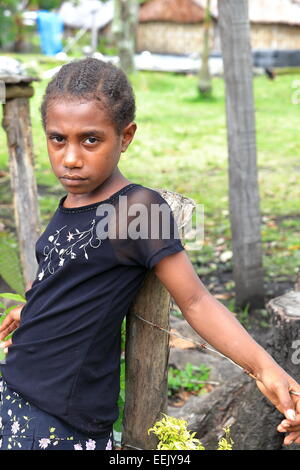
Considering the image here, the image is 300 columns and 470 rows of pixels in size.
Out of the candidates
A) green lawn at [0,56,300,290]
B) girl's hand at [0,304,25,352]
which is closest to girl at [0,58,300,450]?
girl's hand at [0,304,25,352]

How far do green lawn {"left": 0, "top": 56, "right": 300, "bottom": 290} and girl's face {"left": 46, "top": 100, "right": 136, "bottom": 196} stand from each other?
10.9ft

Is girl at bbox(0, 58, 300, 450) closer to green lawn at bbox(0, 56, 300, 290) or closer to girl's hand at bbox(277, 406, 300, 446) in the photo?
girl's hand at bbox(277, 406, 300, 446)

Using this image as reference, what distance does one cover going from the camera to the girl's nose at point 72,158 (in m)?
1.97

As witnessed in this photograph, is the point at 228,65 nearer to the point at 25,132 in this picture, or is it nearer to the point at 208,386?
the point at 25,132

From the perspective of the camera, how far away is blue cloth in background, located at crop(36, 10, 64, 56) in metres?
21.4

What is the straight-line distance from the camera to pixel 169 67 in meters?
17.7

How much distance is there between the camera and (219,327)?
1960mm

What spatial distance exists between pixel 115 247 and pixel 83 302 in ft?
0.60

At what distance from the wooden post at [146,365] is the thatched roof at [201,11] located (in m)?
17.7

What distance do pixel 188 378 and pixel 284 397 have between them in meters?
2.04

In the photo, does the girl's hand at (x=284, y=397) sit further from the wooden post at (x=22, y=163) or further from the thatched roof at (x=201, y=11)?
the thatched roof at (x=201, y=11)

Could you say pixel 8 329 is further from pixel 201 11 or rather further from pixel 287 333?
pixel 201 11

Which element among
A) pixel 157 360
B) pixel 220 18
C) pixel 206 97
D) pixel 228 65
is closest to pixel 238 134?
pixel 228 65
